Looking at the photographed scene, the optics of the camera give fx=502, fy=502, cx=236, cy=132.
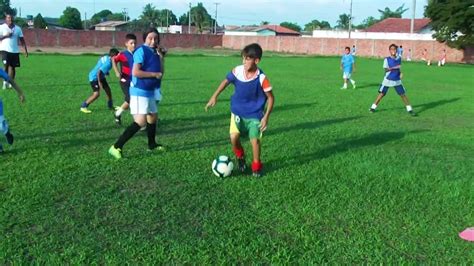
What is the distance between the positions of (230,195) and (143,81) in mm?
2154

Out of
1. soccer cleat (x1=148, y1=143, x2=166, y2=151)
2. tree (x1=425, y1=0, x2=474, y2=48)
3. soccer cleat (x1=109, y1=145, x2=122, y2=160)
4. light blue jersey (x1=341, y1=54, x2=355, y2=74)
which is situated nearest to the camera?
soccer cleat (x1=109, y1=145, x2=122, y2=160)

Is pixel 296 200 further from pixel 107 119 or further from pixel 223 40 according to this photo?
pixel 223 40

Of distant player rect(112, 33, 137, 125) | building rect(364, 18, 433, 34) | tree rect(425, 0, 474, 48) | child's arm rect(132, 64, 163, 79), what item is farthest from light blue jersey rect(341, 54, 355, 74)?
building rect(364, 18, 433, 34)

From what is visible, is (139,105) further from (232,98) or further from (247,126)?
(247,126)

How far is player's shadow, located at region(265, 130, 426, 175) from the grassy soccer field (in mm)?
28

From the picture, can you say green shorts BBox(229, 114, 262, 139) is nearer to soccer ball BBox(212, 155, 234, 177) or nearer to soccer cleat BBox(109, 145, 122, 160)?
soccer ball BBox(212, 155, 234, 177)

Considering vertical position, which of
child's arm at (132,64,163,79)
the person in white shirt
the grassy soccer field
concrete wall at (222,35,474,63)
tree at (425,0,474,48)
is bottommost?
the grassy soccer field

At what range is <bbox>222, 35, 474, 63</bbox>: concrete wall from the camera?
48594 mm

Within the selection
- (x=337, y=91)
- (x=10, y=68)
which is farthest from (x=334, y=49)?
(x=10, y=68)

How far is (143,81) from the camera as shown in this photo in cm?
→ 647

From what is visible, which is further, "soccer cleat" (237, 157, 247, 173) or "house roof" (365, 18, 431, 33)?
"house roof" (365, 18, 431, 33)

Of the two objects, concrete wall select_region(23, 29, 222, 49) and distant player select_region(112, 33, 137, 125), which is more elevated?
concrete wall select_region(23, 29, 222, 49)

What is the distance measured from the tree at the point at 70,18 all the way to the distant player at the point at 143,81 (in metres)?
105

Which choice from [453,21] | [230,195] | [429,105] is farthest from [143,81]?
[453,21]
